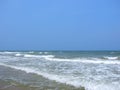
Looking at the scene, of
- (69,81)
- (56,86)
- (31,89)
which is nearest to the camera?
(31,89)

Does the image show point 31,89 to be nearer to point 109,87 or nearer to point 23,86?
point 23,86

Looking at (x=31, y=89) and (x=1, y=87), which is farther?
(x=1, y=87)

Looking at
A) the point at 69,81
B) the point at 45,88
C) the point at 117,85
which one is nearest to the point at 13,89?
the point at 45,88

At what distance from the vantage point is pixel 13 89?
29.5 ft

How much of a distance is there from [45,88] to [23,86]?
106 cm

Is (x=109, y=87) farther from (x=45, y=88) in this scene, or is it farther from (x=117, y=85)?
(x=45, y=88)

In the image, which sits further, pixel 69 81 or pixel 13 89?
pixel 69 81

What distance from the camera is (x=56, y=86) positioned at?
9.38 m

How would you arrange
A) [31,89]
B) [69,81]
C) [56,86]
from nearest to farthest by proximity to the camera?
[31,89]
[56,86]
[69,81]

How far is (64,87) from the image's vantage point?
360 inches

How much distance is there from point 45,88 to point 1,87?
1.83m

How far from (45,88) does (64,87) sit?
75cm

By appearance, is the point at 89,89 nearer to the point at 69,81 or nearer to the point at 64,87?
the point at 64,87

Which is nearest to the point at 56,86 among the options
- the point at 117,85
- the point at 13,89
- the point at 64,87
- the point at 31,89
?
the point at 64,87
